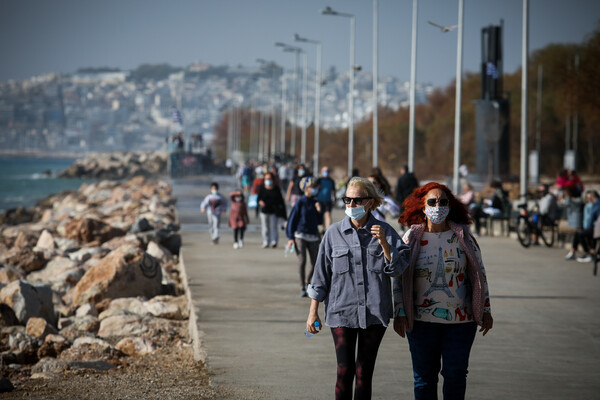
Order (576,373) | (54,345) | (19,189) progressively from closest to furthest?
1. (576,373)
2. (54,345)
3. (19,189)

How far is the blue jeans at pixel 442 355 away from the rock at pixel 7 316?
377 inches

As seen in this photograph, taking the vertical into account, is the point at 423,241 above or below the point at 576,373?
above

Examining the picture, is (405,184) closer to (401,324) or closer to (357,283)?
(357,283)

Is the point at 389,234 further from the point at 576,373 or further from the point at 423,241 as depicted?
the point at 576,373

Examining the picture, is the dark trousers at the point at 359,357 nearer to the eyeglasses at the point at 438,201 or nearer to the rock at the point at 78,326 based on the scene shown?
the eyeglasses at the point at 438,201

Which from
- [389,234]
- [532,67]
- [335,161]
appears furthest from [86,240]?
[335,161]

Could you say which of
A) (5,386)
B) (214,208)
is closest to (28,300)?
(5,386)

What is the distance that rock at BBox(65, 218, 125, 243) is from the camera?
2962cm

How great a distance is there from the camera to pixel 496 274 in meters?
18.4

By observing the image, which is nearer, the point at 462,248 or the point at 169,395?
the point at 462,248

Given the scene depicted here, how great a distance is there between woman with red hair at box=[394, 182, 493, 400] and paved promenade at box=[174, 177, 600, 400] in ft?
6.56

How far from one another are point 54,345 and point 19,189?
388 feet

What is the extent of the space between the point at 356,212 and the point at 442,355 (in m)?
1.04

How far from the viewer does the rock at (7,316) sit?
15.2m
